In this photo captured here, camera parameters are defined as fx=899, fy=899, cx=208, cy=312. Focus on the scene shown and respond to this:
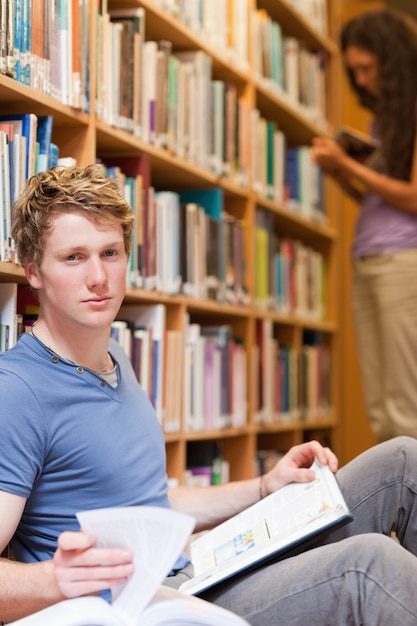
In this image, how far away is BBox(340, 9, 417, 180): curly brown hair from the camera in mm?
3082

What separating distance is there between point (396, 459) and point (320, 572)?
398 mm

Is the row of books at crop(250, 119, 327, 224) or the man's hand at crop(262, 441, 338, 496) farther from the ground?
the row of books at crop(250, 119, 327, 224)

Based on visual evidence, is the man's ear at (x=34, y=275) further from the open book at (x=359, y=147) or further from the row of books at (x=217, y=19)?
the open book at (x=359, y=147)

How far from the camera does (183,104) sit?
8.94ft

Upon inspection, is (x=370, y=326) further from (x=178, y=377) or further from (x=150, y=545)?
(x=150, y=545)

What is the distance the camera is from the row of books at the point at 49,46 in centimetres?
182

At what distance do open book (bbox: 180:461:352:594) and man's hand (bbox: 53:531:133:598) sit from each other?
0.30 m

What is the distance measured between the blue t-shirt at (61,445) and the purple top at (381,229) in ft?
5.72

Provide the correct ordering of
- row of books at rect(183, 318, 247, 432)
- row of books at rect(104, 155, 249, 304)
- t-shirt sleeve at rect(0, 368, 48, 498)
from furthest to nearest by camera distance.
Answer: row of books at rect(183, 318, 247, 432), row of books at rect(104, 155, 249, 304), t-shirt sleeve at rect(0, 368, 48, 498)

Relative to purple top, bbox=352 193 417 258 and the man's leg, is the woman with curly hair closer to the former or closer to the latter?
purple top, bbox=352 193 417 258

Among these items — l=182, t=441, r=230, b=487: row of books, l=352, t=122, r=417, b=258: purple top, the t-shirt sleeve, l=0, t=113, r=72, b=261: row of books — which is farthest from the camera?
l=352, t=122, r=417, b=258: purple top

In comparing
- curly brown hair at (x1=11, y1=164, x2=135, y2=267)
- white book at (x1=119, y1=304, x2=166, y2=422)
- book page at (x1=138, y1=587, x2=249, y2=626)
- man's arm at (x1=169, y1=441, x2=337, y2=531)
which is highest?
curly brown hair at (x1=11, y1=164, x2=135, y2=267)

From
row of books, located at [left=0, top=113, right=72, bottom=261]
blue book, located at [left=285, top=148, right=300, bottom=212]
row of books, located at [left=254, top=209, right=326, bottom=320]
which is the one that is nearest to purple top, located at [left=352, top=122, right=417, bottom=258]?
row of books, located at [left=254, top=209, right=326, bottom=320]

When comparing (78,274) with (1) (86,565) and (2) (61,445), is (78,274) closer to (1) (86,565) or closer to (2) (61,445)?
(2) (61,445)
